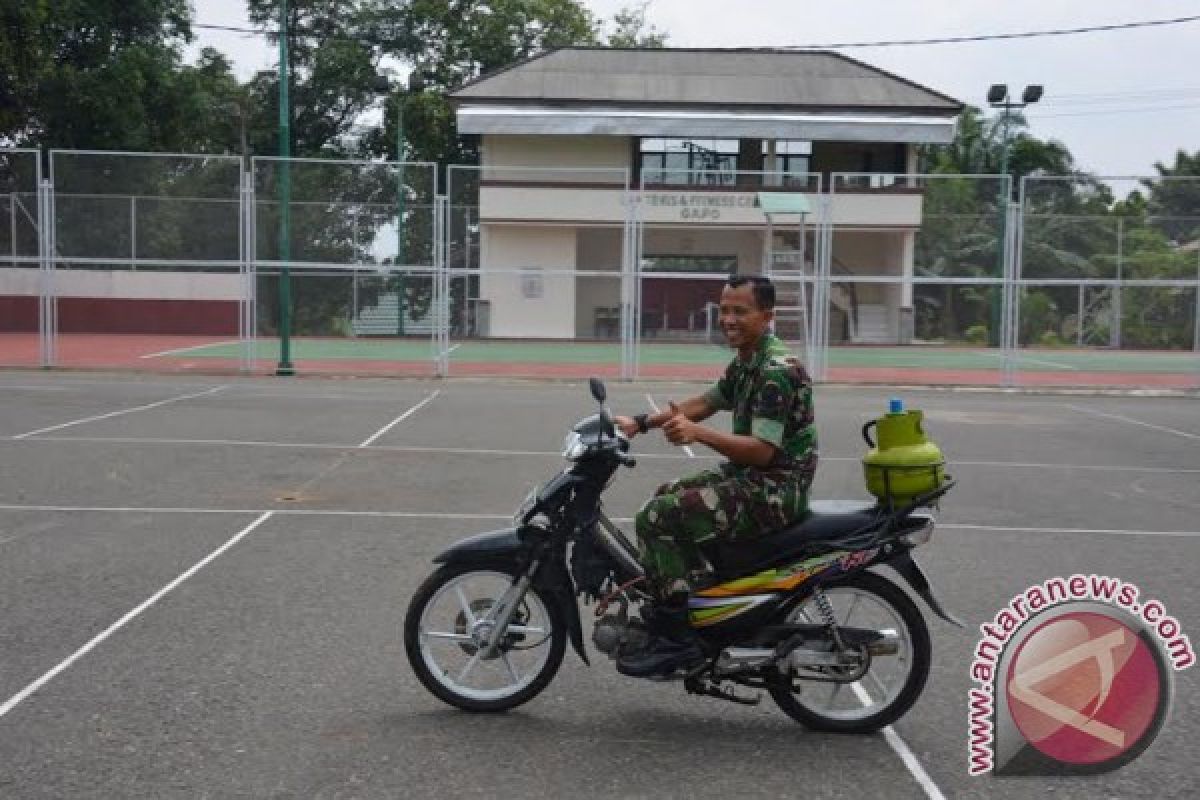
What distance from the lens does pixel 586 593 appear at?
4926 millimetres

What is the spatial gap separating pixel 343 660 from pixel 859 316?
28.4m

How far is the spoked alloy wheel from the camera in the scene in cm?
488

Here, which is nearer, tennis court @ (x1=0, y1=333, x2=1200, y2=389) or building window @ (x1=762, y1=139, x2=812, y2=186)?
tennis court @ (x1=0, y1=333, x2=1200, y2=389)

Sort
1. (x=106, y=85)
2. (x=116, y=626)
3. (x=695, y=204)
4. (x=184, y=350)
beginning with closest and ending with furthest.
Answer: (x=116, y=626) < (x=184, y=350) < (x=695, y=204) < (x=106, y=85)

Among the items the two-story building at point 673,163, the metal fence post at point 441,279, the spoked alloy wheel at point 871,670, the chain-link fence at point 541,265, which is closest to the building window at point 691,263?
the two-story building at point 673,163

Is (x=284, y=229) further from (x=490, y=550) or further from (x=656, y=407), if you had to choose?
(x=490, y=550)

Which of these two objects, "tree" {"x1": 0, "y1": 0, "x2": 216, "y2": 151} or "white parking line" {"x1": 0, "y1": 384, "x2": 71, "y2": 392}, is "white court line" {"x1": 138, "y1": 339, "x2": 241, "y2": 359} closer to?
"white parking line" {"x1": 0, "y1": 384, "x2": 71, "y2": 392}

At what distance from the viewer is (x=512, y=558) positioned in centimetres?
498

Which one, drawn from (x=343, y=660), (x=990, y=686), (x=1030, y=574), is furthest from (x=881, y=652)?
(x=1030, y=574)

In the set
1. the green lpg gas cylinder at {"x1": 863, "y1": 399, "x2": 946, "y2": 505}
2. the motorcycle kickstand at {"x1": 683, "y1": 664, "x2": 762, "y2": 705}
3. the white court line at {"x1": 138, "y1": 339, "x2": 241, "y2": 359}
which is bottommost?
the motorcycle kickstand at {"x1": 683, "y1": 664, "x2": 762, "y2": 705}

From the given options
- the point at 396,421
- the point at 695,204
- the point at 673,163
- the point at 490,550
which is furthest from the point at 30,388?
the point at 673,163

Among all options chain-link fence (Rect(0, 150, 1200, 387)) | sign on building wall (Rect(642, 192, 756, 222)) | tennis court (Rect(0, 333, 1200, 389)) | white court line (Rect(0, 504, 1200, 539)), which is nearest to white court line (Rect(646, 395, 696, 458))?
chain-link fence (Rect(0, 150, 1200, 387))

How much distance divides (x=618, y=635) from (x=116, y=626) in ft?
9.36

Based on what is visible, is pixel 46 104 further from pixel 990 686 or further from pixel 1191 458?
pixel 990 686
